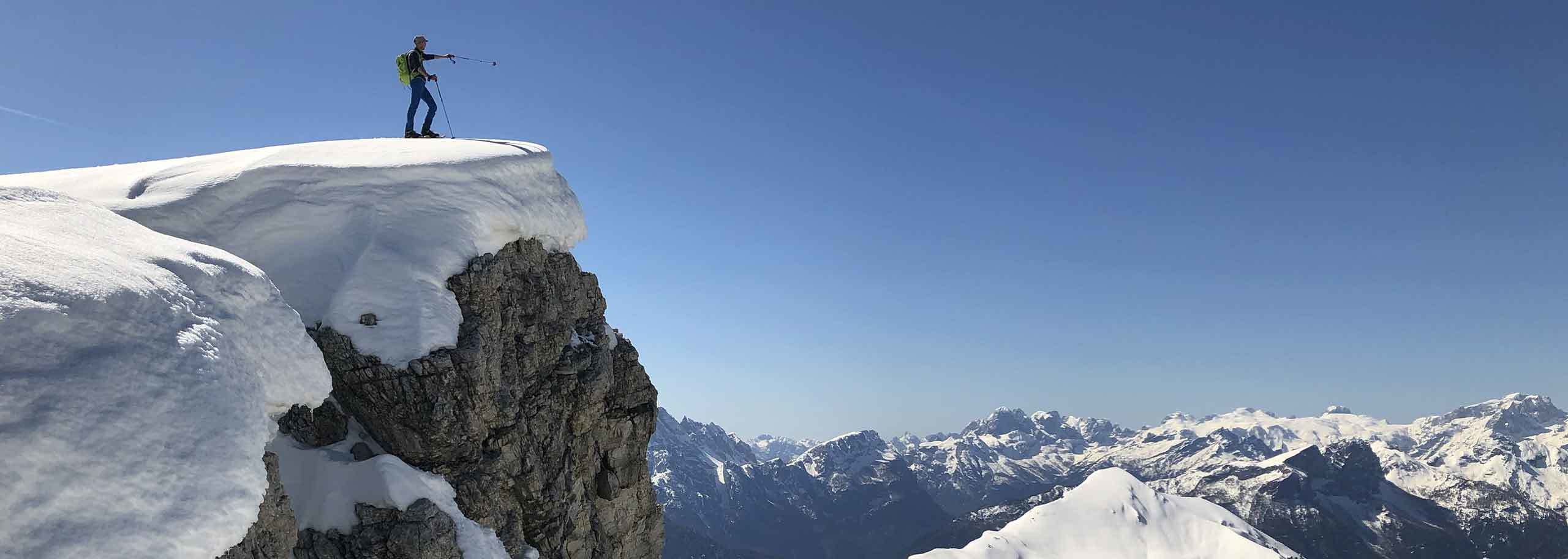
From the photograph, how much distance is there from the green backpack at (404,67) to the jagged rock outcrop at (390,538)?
19.2m

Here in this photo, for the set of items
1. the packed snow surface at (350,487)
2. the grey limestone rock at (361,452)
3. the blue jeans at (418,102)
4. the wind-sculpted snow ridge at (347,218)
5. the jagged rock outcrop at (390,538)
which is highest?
the blue jeans at (418,102)

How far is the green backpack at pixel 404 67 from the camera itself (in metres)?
31.2

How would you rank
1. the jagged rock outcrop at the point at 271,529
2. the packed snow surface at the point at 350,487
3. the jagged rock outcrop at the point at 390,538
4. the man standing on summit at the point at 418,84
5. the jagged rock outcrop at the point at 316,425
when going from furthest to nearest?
the man standing on summit at the point at 418,84
the jagged rock outcrop at the point at 316,425
the packed snow surface at the point at 350,487
the jagged rock outcrop at the point at 390,538
the jagged rock outcrop at the point at 271,529

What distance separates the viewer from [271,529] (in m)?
13.9

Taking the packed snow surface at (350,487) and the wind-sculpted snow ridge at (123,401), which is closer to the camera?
the wind-sculpted snow ridge at (123,401)

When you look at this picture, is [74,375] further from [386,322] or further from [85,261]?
[386,322]

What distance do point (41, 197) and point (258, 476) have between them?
10567 mm

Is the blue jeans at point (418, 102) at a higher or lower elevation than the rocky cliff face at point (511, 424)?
higher

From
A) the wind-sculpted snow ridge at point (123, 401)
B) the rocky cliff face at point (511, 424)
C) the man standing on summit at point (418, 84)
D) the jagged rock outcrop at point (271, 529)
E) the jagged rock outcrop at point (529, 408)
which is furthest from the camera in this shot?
the man standing on summit at point (418, 84)

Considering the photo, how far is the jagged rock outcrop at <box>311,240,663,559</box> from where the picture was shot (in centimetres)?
1998

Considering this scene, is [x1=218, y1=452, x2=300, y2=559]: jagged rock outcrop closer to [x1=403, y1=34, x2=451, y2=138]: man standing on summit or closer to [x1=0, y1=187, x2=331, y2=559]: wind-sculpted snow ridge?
[x1=0, y1=187, x2=331, y2=559]: wind-sculpted snow ridge

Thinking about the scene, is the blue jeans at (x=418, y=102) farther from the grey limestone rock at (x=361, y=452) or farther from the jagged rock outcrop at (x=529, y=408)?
the grey limestone rock at (x=361, y=452)

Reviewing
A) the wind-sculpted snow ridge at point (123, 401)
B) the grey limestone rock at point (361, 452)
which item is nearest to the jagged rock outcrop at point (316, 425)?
the grey limestone rock at point (361, 452)

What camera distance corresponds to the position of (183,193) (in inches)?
839
